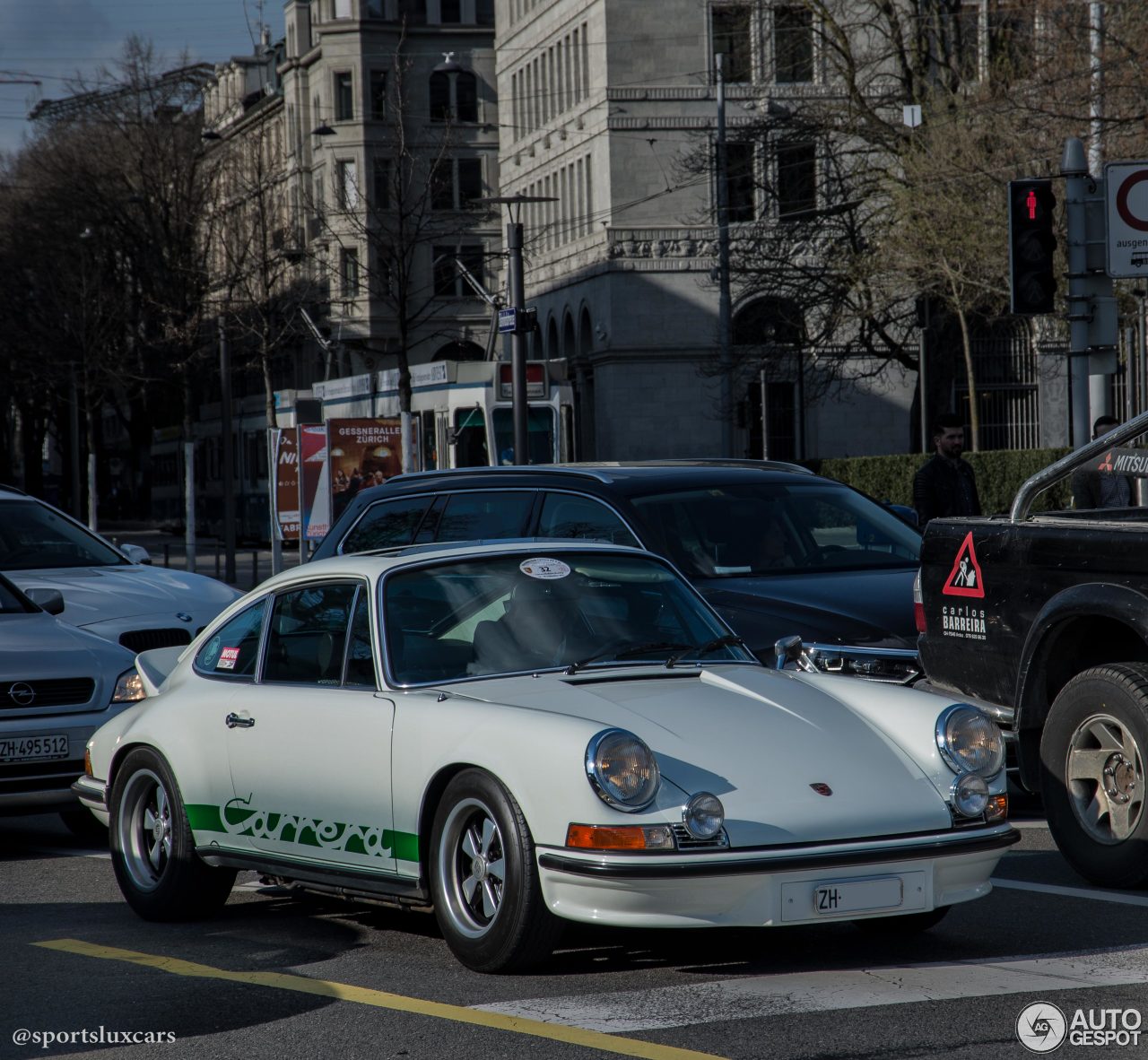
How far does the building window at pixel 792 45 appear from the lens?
46.1 m

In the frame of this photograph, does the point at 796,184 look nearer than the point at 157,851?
No

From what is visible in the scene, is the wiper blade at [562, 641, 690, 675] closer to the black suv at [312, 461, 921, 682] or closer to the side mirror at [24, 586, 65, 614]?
the black suv at [312, 461, 921, 682]

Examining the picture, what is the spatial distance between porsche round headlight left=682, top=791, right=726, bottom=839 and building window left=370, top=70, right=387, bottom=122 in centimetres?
7833

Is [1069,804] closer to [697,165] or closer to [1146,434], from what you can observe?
[1146,434]

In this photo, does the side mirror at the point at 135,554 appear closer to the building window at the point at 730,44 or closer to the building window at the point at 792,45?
the building window at the point at 792,45

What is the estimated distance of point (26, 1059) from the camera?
5406 millimetres

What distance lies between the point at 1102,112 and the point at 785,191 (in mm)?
24197

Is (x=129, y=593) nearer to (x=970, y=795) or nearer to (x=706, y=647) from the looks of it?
(x=706, y=647)

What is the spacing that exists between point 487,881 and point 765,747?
0.96 metres

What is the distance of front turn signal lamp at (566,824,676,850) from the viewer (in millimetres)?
5797

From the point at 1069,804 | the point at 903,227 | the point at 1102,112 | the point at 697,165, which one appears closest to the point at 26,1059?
the point at 1069,804

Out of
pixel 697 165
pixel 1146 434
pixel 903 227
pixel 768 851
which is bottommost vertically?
pixel 768 851

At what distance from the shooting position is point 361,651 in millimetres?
7055

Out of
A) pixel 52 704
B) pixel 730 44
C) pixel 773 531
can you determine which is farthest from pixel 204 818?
pixel 730 44
